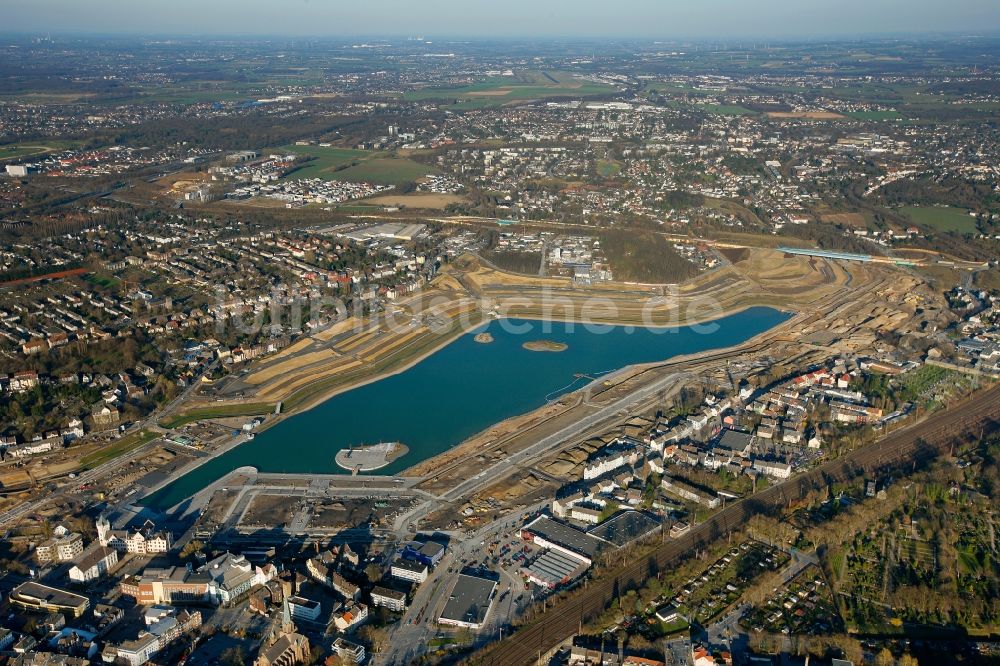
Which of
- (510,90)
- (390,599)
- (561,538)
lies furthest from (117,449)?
(510,90)

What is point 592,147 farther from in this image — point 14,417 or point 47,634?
point 47,634

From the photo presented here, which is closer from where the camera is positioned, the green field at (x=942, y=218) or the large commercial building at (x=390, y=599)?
the large commercial building at (x=390, y=599)

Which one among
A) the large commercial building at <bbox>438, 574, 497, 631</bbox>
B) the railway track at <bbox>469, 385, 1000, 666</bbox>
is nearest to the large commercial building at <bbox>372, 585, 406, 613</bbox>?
the large commercial building at <bbox>438, 574, 497, 631</bbox>

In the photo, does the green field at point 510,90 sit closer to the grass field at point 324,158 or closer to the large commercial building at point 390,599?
the grass field at point 324,158

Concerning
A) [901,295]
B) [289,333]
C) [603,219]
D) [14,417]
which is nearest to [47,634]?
[14,417]

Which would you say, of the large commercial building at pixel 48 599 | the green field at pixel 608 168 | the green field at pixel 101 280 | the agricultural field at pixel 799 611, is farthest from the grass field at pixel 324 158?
the agricultural field at pixel 799 611
